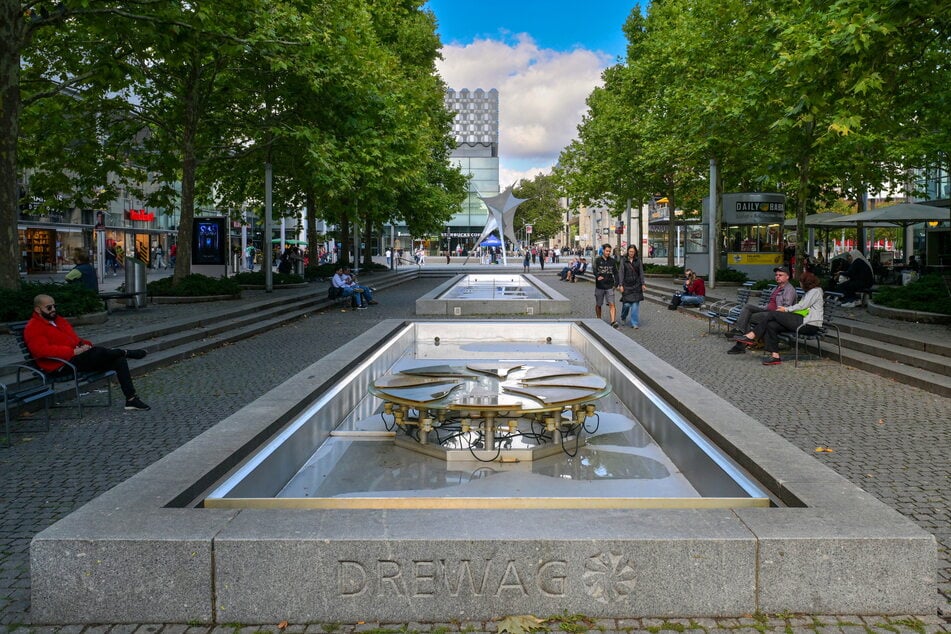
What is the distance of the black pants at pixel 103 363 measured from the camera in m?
8.81

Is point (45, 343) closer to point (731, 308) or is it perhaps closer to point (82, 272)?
point (82, 272)

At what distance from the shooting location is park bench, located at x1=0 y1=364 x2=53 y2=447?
7.84 m

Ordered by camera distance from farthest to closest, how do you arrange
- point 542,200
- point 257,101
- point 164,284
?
point 542,200
point 257,101
point 164,284

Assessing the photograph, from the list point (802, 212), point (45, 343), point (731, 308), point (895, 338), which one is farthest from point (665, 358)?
point (802, 212)

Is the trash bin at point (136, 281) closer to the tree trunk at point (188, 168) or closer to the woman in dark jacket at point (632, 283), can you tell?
the tree trunk at point (188, 168)

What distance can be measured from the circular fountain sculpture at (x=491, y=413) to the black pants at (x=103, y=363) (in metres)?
3.35

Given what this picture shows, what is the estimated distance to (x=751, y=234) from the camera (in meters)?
→ 33.7

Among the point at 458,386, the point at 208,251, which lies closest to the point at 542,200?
the point at 208,251

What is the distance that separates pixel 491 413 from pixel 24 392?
4.99m

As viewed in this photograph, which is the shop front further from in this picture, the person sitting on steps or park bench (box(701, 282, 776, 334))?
park bench (box(701, 282, 776, 334))

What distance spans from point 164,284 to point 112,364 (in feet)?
48.1

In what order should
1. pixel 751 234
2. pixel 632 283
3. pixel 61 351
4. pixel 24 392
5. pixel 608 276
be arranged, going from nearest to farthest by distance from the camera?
pixel 24 392 → pixel 61 351 → pixel 632 283 → pixel 608 276 → pixel 751 234

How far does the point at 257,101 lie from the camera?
85.8 ft

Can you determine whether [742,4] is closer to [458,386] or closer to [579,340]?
[579,340]
